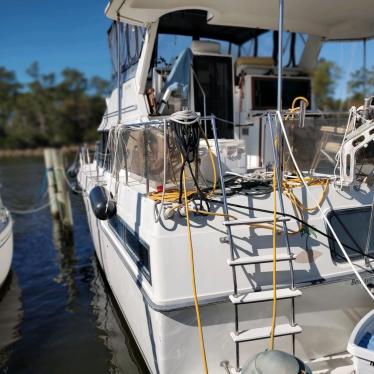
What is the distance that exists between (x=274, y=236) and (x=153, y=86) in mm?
3611

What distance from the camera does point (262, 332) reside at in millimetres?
3062

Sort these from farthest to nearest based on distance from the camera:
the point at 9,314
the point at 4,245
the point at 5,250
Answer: the point at 5,250
the point at 4,245
the point at 9,314

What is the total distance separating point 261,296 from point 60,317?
167 inches

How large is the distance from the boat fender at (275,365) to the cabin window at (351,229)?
136 cm

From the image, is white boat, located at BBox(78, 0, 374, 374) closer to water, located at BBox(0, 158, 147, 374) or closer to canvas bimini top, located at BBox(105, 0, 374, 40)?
canvas bimini top, located at BBox(105, 0, 374, 40)

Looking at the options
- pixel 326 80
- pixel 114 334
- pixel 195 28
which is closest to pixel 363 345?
pixel 114 334

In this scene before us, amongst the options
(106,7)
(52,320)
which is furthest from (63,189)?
(106,7)

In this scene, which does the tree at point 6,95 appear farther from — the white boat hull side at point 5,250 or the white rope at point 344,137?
the white rope at point 344,137

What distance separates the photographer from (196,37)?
728 centimetres

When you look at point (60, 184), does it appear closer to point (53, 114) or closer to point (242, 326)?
point (242, 326)

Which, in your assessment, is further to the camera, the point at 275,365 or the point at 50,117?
the point at 50,117

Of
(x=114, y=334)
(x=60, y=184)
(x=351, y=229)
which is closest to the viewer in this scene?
(x=351, y=229)

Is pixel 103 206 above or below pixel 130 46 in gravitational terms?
below

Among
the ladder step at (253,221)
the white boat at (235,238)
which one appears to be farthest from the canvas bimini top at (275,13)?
the ladder step at (253,221)
